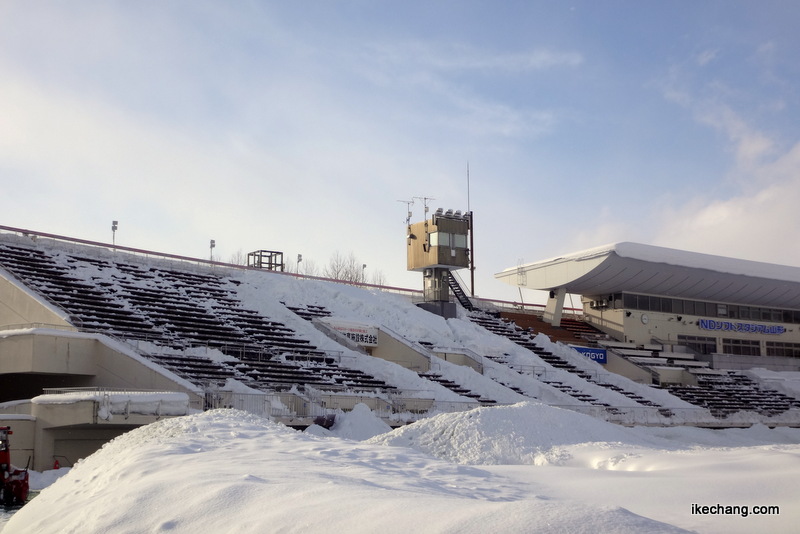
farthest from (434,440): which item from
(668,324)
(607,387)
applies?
(668,324)

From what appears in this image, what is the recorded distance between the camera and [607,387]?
44031mm

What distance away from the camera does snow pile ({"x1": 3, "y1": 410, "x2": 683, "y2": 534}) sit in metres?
7.76

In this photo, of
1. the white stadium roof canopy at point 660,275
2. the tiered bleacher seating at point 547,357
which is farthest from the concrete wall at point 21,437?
the white stadium roof canopy at point 660,275

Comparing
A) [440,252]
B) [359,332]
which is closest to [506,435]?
[359,332]

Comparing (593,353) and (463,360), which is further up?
(593,353)

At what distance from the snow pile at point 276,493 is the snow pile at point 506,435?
446 cm

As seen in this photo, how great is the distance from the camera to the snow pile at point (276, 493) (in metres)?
7.76

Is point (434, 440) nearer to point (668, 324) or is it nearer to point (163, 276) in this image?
point (163, 276)

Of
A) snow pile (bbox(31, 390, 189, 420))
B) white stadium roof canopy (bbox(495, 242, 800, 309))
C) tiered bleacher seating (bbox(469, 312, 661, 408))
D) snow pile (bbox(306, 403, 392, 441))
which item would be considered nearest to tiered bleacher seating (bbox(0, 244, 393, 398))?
snow pile (bbox(306, 403, 392, 441))

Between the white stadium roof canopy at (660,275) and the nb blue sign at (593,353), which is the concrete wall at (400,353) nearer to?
the nb blue sign at (593,353)

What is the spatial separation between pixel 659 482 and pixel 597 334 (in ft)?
144

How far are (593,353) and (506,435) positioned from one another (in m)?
32.0

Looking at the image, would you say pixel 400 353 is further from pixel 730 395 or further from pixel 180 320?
pixel 730 395

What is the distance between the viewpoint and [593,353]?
163 ft
